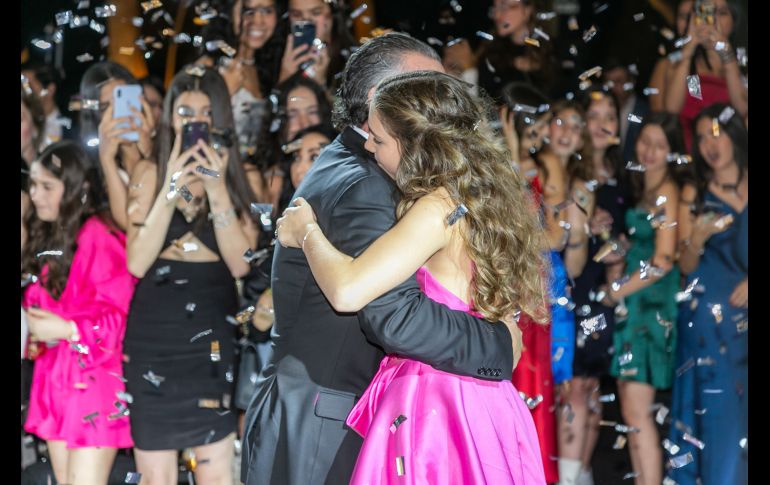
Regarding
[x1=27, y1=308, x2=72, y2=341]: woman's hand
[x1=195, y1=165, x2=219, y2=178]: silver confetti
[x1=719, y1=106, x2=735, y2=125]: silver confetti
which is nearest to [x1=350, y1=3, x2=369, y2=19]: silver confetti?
[x1=195, y1=165, x2=219, y2=178]: silver confetti

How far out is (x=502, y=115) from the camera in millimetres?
4461

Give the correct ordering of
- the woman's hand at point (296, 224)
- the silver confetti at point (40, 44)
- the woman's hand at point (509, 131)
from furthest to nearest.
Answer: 1. the silver confetti at point (40, 44)
2. the woman's hand at point (509, 131)
3. the woman's hand at point (296, 224)

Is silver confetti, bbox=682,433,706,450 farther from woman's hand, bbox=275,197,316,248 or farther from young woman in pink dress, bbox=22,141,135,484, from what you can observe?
woman's hand, bbox=275,197,316,248

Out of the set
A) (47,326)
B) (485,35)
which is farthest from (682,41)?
(47,326)

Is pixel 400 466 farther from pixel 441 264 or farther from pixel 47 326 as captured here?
pixel 47 326

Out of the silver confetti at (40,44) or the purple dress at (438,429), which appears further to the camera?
the silver confetti at (40,44)

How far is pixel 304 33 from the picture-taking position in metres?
4.52

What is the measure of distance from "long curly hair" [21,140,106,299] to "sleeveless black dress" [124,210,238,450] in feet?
1.26

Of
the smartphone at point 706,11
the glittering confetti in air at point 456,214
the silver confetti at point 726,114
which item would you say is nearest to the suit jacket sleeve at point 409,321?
the glittering confetti in air at point 456,214

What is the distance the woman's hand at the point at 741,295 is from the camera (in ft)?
13.0

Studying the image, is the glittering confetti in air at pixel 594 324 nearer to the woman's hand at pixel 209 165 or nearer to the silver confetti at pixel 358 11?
the woman's hand at pixel 209 165

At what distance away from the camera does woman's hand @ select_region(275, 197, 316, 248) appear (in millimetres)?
2115

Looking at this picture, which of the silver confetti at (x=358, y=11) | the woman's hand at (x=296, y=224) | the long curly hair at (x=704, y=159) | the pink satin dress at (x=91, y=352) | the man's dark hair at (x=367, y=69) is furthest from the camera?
the silver confetti at (x=358, y=11)

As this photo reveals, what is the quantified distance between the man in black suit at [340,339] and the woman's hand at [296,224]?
0.03m
